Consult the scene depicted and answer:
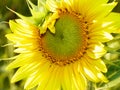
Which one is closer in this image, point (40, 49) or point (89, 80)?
point (89, 80)

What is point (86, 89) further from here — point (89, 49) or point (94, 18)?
point (94, 18)

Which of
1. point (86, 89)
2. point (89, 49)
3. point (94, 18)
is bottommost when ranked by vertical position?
point (86, 89)

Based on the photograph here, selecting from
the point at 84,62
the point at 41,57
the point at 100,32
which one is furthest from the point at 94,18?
the point at 41,57

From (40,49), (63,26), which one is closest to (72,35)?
(63,26)

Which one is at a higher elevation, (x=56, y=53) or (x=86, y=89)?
(x=56, y=53)
